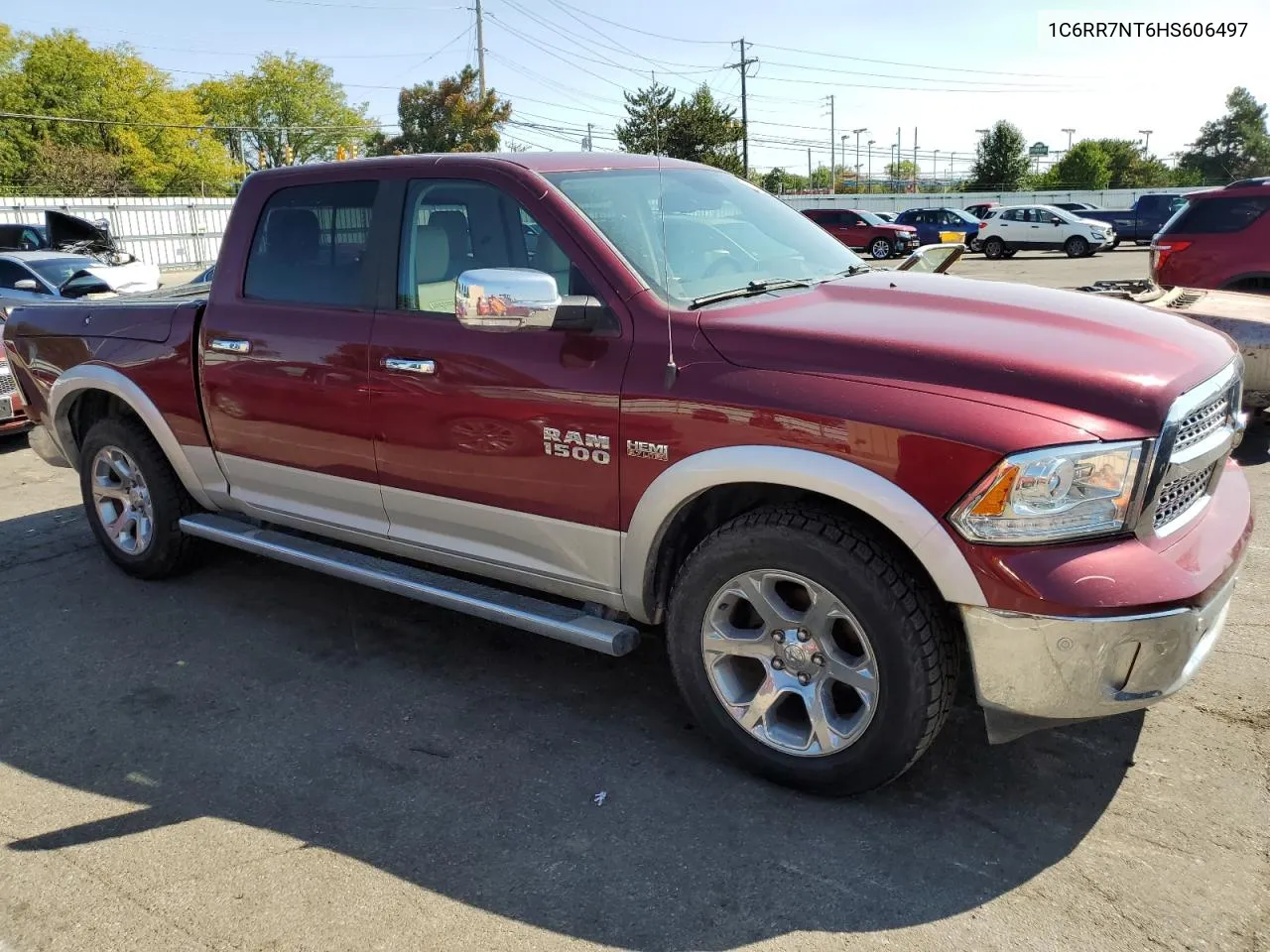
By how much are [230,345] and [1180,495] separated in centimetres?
359

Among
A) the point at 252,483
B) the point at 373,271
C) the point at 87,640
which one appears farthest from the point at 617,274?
the point at 87,640

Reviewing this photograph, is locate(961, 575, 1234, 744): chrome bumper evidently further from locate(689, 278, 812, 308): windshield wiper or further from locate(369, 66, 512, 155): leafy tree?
locate(369, 66, 512, 155): leafy tree

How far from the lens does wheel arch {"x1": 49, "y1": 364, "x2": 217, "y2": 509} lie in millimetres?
4777

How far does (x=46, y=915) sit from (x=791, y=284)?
2952 millimetres

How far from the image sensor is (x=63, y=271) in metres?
12.8

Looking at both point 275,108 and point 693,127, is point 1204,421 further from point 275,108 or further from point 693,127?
point 275,108

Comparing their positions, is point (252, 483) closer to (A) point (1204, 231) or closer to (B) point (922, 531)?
(B) point (922, 531)

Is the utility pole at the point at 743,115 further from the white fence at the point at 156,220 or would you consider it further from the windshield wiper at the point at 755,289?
the windshield wiper at the point at 755,289

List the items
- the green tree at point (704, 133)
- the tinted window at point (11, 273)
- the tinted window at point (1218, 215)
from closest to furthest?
the tinted window at point (1218, 215) → the tinted window at point (11, 273) → the green tree at point (704, 133)

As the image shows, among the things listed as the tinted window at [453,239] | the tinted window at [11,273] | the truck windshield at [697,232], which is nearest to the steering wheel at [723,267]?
the truck windshield at [697,232]

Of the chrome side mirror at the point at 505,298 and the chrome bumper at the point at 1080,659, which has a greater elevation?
the chrome side mirror at the point at 505,298

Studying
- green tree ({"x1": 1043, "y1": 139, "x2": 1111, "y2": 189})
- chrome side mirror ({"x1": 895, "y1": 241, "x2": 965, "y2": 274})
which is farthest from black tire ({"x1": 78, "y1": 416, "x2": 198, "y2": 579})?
green tree ({"x1": 1043, "y1": 139, "x2": 1111, "y2": 189})

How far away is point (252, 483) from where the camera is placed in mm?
4523

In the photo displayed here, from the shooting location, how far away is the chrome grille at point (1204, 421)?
279cm
